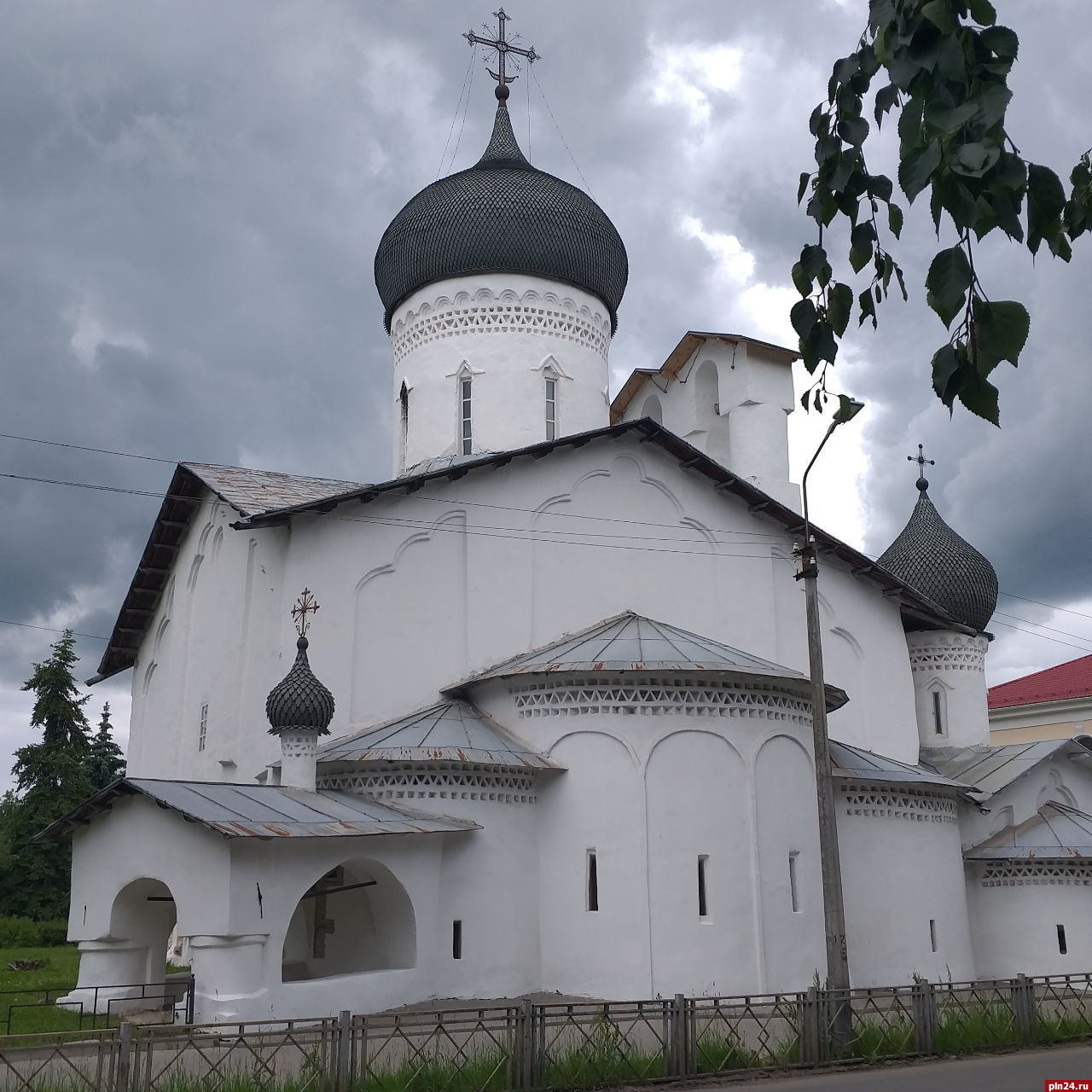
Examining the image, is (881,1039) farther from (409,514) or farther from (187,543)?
(187,543)

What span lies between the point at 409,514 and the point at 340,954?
16.1 feet

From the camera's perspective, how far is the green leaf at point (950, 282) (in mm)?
2582

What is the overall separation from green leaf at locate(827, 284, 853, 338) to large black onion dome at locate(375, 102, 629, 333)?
15.0m

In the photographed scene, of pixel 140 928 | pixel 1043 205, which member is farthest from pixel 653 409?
pixel 1043 205

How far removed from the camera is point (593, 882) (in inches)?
485

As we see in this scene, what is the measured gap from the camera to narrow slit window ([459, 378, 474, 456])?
17453mm

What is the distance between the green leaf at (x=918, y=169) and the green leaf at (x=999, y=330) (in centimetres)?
27

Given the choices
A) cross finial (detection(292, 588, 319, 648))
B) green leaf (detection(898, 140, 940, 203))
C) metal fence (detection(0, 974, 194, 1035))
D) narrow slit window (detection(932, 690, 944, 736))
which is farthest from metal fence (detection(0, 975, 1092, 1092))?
narrow slit window (detection(932, 690, 944, 736))

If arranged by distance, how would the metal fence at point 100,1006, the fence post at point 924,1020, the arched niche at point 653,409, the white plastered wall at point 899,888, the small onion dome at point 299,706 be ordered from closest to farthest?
the fence post at point 924,1020
the metal fence at point 100,1006
the small onion dome at point 299,706
the white plastered wall at point 899,888
the arched niche at point 653,409

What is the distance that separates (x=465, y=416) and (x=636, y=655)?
19.2 ft

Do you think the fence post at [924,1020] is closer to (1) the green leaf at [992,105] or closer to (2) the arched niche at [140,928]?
(2) the arched niche at [140,928]

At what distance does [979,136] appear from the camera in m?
2.59

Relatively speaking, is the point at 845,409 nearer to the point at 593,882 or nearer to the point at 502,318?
the point at 593,882

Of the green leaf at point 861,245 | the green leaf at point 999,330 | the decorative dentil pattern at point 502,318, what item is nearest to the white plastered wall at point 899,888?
the decorative dentil pattern at point 502,318
